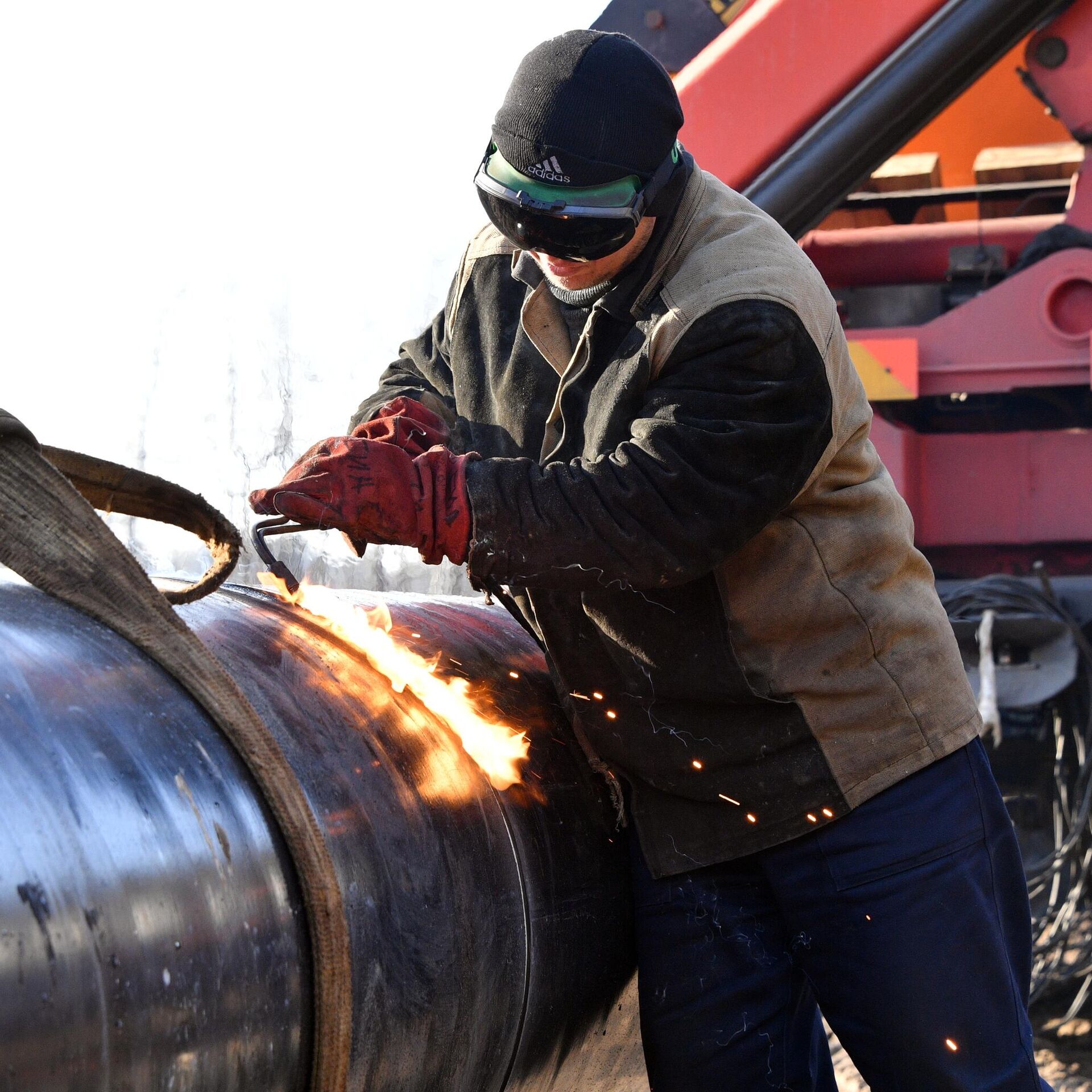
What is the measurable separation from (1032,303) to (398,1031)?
3315 millimetres

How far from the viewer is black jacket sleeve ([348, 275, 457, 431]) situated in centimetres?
206

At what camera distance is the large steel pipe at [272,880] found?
96 centimetres

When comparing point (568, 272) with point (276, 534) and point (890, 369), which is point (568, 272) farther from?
point (890, 369)

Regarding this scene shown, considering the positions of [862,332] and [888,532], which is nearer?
[888,532]

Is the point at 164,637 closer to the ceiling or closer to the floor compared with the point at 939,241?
closer to the floor

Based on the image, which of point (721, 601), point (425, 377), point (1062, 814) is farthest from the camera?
point (1062, 814)

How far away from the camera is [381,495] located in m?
1.52

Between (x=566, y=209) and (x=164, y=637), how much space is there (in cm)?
75

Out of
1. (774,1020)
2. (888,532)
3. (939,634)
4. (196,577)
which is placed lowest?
(774,1020)

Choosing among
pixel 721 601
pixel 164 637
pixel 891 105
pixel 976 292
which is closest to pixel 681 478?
pixel 721 601

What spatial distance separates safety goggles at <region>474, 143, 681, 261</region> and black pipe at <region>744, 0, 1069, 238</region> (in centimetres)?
222

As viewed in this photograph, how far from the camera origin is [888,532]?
6.07 feet

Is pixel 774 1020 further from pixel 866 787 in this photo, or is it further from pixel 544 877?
pixel 544 877

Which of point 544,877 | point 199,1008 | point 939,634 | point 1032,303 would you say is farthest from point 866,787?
point 1032,303
